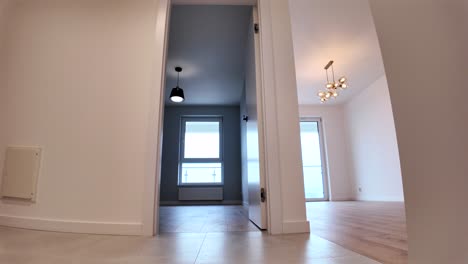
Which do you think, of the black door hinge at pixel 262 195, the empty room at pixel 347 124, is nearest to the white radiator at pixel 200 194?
the empty room at pixel 347 124

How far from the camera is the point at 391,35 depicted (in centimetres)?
57

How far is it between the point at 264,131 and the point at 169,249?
95 centimetres

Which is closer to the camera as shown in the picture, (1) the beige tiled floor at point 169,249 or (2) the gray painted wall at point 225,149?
(1) the beige tiled floor at point 169,249

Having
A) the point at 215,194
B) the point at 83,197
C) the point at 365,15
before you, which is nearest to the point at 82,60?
the point at 83,197

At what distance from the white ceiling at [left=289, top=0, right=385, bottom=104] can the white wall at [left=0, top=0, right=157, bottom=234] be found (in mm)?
2359

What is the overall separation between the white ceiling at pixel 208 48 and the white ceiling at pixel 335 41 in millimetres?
862

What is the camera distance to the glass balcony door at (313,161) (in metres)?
6.59

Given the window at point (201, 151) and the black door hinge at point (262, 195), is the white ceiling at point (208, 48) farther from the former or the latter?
the black door hinge at point (262, 195)

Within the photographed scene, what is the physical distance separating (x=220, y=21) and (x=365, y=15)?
207 centimetres

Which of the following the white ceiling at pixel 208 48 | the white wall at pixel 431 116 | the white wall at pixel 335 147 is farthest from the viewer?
the white wall at pixel 335 147

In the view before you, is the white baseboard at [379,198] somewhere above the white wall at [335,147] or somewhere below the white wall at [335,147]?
below

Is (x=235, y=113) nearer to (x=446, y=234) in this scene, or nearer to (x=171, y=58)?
(x=171, y=58)

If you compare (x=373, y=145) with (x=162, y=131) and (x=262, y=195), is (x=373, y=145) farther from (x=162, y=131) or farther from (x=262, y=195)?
(x=162, y=131)

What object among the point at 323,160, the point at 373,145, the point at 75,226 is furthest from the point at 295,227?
the point at 323,160
